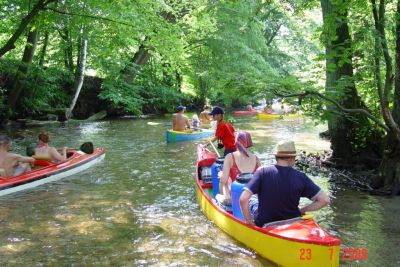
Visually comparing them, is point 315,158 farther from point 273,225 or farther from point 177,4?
point 177,4

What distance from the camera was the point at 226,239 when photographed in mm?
6020

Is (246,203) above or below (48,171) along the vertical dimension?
above

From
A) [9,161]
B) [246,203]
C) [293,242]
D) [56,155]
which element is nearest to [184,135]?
[56,155]

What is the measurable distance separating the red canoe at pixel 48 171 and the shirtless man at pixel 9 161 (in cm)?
20

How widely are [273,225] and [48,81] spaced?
2064cm

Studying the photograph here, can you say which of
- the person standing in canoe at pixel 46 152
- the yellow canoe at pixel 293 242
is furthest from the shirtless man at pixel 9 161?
the yellow canoe at pixel 293 242

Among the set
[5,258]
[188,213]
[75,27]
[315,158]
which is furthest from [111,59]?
[5,258]

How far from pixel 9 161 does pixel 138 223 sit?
3325 mm

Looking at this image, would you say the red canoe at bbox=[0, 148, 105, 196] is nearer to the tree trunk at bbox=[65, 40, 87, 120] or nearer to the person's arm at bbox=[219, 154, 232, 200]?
the person's arm at bbox=[219, 154, 232, 200]

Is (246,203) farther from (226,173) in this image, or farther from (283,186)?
(226,173)

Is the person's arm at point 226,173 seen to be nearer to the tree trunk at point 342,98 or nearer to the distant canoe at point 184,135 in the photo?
the tree trunk at point 342,98

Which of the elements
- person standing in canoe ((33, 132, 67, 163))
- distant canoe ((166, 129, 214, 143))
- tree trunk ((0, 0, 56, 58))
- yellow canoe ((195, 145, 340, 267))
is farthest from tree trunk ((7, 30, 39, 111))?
yellow canoe ((195, 145, 340, 267))

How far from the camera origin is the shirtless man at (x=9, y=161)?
8.22m

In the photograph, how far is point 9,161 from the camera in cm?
845
